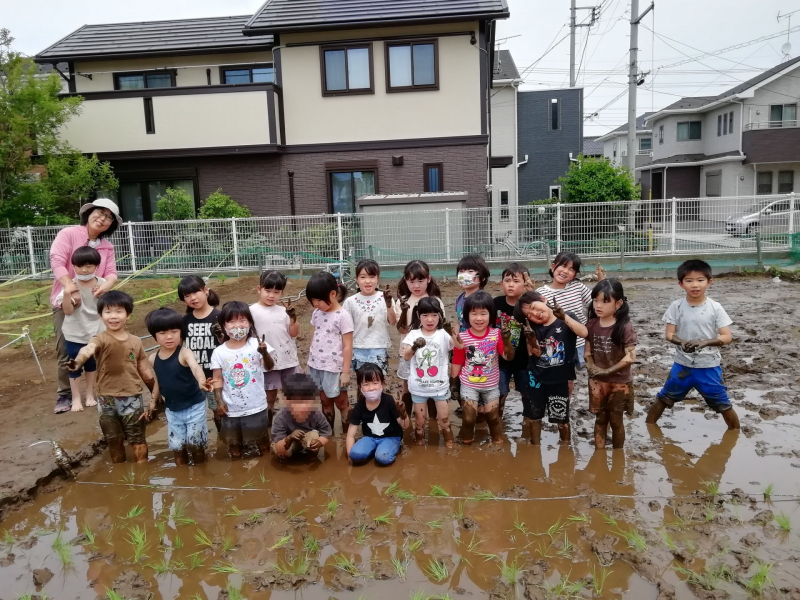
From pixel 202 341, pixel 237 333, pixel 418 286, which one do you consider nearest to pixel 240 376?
pixel 237 333

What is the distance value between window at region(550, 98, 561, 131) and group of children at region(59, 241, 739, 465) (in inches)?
941

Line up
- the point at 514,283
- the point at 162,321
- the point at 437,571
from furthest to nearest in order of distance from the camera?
the point at 514,283 < the point at 162,321 < the point at 437,571

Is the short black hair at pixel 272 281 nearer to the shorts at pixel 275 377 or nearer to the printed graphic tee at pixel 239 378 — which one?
the printed graphic tee at pixel 239 378

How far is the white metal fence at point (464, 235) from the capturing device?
1309 cm

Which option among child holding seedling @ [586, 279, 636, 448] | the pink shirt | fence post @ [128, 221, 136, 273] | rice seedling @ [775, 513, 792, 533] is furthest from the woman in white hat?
fence post @ [128, 221, 136, 273]

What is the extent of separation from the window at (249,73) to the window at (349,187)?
141 inches

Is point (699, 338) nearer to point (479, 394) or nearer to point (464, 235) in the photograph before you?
point (479, 394)

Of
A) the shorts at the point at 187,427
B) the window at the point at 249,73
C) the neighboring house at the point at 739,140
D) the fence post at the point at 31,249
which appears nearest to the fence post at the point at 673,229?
the window at the point at 249,73

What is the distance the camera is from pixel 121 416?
14.1ft

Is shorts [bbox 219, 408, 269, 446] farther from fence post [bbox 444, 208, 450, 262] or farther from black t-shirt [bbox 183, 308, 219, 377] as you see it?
fence post [bbox 444, 208, 450, 262]

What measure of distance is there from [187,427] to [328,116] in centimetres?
1196

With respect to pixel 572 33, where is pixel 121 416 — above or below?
below

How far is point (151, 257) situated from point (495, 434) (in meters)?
11.3

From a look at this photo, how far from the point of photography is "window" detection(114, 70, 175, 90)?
16.3 m
